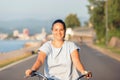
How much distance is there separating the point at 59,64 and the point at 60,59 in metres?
0.07

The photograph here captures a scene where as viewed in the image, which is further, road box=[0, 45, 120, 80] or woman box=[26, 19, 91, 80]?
road box=[0, 45, 120, 80]

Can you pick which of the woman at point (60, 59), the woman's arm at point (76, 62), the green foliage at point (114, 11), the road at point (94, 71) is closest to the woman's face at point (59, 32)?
the woman at point (60, 59)

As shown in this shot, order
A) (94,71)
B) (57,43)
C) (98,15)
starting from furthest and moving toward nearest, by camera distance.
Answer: (98,15)
(94,71)
(57,43)

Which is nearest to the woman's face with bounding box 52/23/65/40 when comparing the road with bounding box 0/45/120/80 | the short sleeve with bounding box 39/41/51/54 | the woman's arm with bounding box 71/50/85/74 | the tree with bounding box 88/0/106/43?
the short sleeve with bounding box 39/41/51/54

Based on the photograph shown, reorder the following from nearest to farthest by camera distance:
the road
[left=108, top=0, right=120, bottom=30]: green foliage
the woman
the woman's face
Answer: the woman, the woman's face, the road, [left=108, top=0, right=120, bottom=30]: green foliage

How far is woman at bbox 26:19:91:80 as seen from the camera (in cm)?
599

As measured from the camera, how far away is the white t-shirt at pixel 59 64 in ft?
19.7

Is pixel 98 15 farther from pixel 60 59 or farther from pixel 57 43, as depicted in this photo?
pixel 60 59

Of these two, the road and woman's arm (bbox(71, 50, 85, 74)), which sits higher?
woman's arm (bbox(71, 50, 85, 74))

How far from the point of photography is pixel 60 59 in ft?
19.7

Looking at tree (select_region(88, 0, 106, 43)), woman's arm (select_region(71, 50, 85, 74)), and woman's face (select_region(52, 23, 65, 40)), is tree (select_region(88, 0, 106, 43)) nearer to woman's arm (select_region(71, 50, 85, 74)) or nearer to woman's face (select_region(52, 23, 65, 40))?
woman's face (select_region(52, 23, 65, 40))

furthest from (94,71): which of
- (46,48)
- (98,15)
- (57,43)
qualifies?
(98,15)

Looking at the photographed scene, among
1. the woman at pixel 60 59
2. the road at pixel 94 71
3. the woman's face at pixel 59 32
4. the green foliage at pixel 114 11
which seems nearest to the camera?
the woman at pixel 60 59

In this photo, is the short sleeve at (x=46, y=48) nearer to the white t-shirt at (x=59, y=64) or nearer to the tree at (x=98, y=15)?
the white t-shirt at (x=59, y=64)
